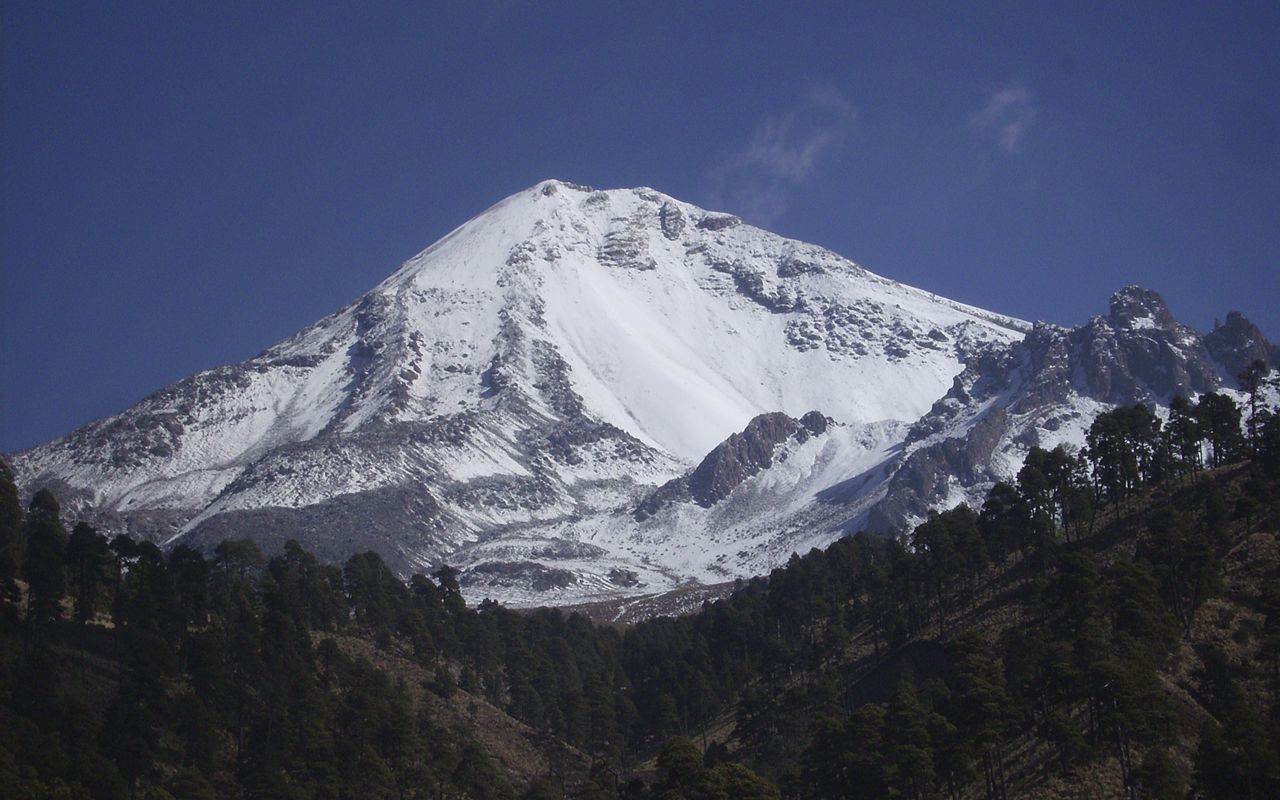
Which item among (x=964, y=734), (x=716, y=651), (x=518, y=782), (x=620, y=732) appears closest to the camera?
(x=964, y=734)

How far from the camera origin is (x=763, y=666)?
137375 millimetres

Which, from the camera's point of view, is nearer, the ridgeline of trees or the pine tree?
the ridgeline of trees

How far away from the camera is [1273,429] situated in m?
121

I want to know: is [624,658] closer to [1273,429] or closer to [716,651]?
[716,651]

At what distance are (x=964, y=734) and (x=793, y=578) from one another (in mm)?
70608

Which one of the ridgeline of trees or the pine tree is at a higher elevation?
the pine tree

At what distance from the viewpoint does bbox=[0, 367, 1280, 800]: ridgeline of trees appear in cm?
8294

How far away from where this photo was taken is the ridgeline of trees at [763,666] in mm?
82938

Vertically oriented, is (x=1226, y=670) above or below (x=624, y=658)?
below

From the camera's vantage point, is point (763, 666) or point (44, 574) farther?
point (763, 666)

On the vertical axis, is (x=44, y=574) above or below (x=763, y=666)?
above

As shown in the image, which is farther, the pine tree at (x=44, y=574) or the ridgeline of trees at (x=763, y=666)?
the pine tree at (x=44, y=574)

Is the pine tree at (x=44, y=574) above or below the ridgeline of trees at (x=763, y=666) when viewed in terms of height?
above

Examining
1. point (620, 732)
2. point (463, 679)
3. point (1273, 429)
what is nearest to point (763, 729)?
point (620, 732)
